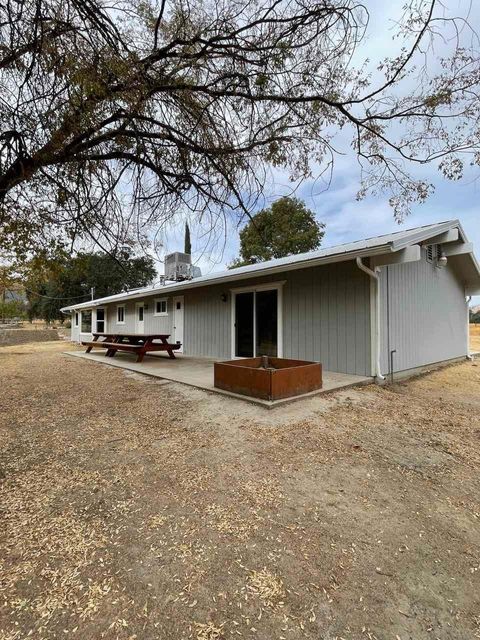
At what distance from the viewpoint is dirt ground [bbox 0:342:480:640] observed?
4.84ft

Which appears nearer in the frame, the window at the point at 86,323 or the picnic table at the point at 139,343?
the picnic table at the point at 139,343

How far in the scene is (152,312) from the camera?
13656 millimetres

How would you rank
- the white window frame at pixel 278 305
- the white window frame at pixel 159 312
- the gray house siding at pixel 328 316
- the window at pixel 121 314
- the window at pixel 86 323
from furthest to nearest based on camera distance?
the window at pixel 86 323 → the window at pixel 121 314 → the white window frame at pixel 159 312 → the white window frame at pixel 278 305 → the gray house siding at pixel 328 316

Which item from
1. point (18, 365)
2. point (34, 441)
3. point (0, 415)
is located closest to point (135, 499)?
point (34, 441)

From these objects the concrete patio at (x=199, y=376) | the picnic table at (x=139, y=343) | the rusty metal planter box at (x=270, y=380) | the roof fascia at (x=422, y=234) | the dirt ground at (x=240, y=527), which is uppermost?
the roof fascia at (x=422, y=234)

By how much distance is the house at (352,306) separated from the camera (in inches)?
249

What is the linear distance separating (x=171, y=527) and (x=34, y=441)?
7.27 ft

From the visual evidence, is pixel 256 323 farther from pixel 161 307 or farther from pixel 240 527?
pixel 240 527

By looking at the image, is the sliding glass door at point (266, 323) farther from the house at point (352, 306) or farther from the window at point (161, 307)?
the window at point (161, 307)

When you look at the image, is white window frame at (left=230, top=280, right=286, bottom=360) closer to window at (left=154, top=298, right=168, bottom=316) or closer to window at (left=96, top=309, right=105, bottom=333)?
window at (left=154, top=298, right=168, bottom=316)

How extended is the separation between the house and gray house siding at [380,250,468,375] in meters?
0.02

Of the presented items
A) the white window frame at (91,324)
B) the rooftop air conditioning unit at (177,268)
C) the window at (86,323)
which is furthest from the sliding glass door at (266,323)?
the window at (86,323)

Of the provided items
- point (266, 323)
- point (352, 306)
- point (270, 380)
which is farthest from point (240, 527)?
point (266, 323)

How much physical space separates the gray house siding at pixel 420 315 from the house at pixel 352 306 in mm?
22
